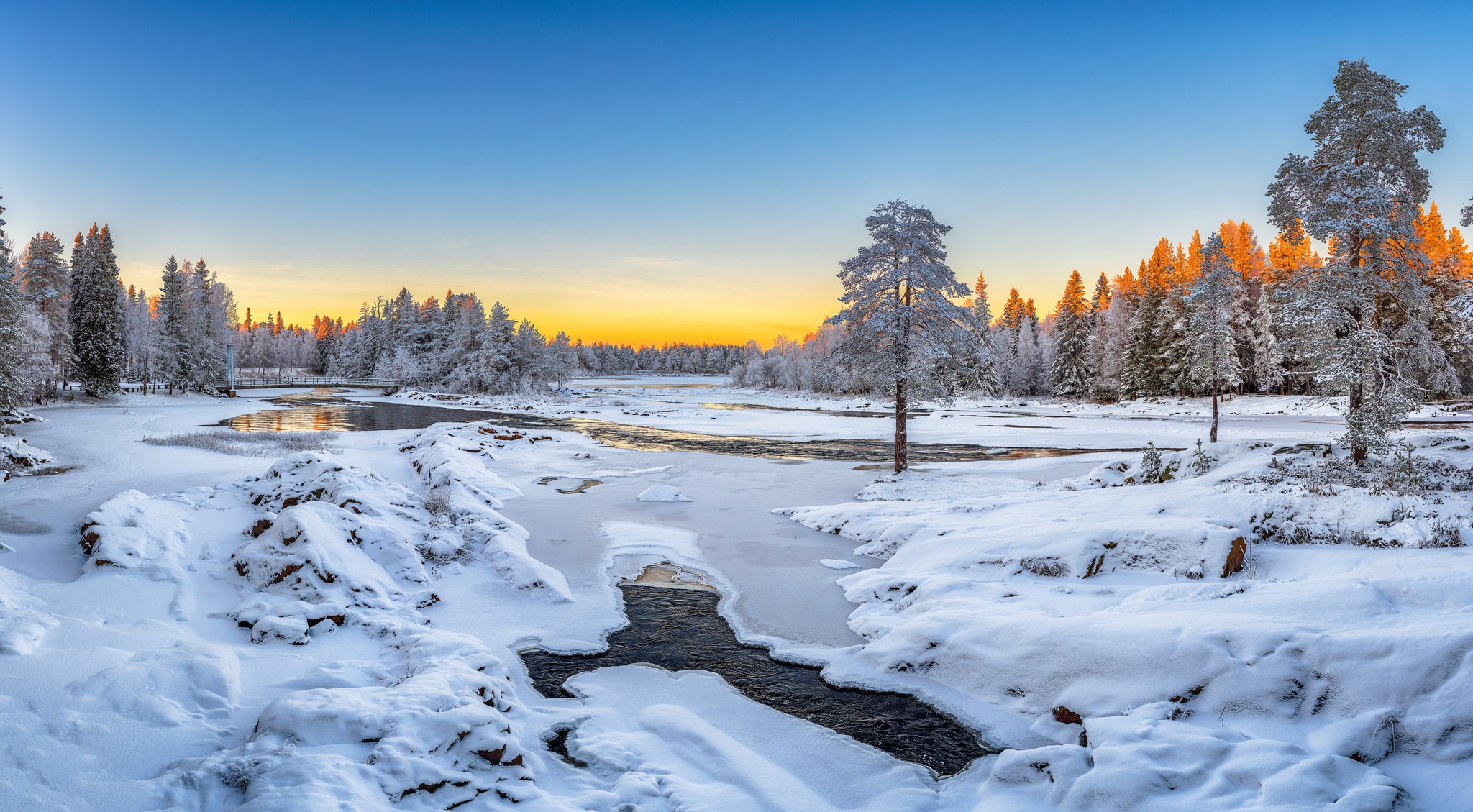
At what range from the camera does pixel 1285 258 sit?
5138 centimetres

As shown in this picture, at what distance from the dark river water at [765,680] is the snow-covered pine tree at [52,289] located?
5967 cm

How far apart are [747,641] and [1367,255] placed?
16993 mm

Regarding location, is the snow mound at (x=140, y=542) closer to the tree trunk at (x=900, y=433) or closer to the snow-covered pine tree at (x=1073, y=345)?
the tree trunk at (x=900, y=433)

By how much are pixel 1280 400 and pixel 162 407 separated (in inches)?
3523

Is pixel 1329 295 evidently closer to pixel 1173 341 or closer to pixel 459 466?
pixel 459 466

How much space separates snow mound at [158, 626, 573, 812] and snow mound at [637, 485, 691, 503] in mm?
12010

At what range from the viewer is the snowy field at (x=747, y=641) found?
5.32 meters

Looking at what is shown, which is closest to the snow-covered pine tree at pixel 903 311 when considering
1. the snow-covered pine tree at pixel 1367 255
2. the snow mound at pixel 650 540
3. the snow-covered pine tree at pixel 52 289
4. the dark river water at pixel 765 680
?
the snow-covered pine tree at pixel 1367 255

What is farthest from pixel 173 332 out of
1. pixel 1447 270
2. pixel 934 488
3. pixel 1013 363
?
pixel 1447 270

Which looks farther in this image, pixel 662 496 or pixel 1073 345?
pixel 1073 345

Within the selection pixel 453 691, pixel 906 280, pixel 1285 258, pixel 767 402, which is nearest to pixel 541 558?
pixel 453 691

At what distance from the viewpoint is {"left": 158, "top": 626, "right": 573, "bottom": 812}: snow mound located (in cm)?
485

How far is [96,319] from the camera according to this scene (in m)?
49.1

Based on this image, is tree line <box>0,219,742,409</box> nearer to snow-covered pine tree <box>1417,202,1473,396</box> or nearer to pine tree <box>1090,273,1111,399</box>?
pine tree <box>1090,273,1111,399</box>
